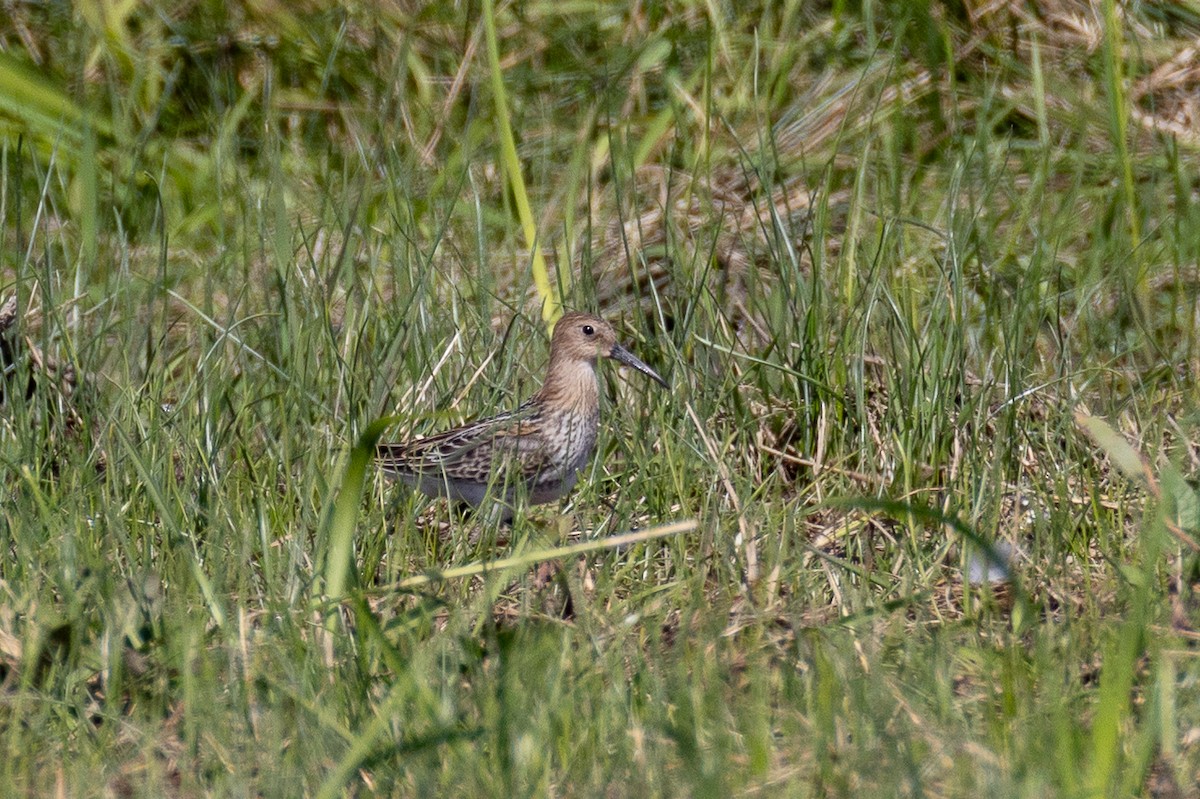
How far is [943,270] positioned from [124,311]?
2.55 meters

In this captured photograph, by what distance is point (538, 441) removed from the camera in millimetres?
5098

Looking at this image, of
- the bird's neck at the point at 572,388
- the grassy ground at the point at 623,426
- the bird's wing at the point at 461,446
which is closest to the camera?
the grassy ground at the point at 623,426

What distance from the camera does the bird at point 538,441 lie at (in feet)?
16.0

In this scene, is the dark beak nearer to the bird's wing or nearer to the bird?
the bird

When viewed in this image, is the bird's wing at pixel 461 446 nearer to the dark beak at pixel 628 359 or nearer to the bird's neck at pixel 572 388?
the bird's neck at pixel 572 388

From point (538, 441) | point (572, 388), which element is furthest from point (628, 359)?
point (538, 441)

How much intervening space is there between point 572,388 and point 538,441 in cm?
33

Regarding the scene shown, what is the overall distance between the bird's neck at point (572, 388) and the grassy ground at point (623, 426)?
0.13m

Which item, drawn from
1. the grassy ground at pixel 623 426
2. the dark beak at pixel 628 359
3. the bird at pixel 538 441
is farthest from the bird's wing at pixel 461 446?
the dark beak at pixel 628 359

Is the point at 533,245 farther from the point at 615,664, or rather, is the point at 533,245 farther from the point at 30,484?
the point at 615,664

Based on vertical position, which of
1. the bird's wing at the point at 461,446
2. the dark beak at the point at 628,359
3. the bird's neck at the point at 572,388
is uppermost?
the dark beak at the point at 628,359

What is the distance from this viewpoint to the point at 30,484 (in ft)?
13.9

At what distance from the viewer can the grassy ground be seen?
10.1ft

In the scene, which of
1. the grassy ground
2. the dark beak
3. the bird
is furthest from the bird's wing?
the dark beak
